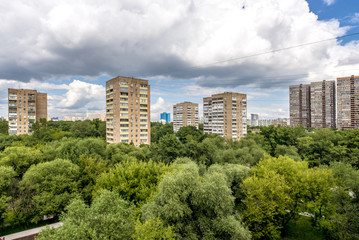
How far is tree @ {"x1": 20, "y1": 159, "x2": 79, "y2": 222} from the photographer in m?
21.8

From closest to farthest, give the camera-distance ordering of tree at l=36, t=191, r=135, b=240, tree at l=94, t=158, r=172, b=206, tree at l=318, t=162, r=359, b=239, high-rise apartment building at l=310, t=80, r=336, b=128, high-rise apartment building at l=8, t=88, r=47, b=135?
tree at l=36, t=191, r=135, b=240
tree at l=318, t=162, r=359, b=239
tree at l=94, t=158, r=172, b=206
high-rise apartment building at l=8, t=88, r=47, b=135
high-rise apartment building at l=310, t=80, r=336, b=128

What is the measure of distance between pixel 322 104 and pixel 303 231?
8976 cm

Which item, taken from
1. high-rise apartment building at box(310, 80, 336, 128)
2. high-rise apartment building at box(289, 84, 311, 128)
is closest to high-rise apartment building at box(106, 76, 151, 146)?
high-rise apartment building at box(310, 80, 336, 128)

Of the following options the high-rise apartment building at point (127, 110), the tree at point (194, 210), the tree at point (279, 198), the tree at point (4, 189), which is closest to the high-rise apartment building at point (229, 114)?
the high-rise apartment building at point (127, 110)

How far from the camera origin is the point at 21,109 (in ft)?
238

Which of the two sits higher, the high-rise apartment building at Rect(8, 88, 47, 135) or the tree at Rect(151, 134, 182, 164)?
the high-rise apartment building at Rect(8, 88, 47, 135)

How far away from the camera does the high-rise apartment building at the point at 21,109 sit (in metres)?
71.1

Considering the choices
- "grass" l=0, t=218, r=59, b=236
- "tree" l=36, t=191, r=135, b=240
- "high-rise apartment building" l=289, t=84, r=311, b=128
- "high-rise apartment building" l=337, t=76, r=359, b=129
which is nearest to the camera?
"tree" l=36, t=191, r=135, b=240

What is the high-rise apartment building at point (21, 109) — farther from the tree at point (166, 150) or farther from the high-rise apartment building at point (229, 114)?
the high-rise apartment building at point (229, 114)

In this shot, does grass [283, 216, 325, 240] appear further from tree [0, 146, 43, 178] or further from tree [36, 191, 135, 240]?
tree [0, 146, 43, 178]

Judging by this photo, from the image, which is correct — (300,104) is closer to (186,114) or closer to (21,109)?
(186,114)

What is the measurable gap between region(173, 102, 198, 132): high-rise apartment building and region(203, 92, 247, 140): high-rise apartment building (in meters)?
46.3

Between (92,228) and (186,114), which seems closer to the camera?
(92,228)

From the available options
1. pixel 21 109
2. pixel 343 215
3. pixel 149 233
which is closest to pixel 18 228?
pixel 149 233
